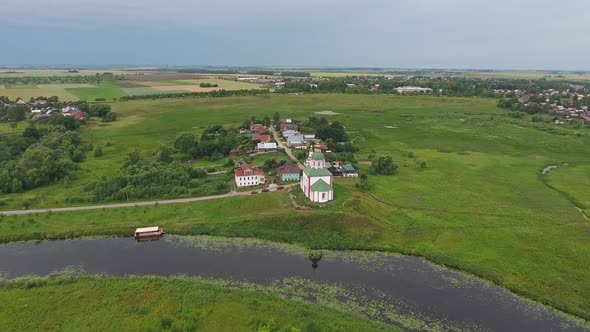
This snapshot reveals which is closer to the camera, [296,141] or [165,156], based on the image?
[165,156]

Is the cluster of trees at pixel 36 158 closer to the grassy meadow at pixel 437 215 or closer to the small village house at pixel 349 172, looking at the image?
the grassy meadow at pixel 437 215

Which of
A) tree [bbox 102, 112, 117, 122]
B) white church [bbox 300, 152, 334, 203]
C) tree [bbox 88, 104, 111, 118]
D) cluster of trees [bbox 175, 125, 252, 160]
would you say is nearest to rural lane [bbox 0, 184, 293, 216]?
white church [bbox 300, 152, 334, 203]

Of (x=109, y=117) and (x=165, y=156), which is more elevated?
(x=109, y=117)

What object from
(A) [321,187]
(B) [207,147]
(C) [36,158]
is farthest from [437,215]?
(C) [36,158]

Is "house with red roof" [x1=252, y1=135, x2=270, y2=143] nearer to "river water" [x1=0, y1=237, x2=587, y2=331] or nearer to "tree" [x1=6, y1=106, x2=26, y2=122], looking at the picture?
"river water" [x1=0, y1=237, x2=587, y2=331]

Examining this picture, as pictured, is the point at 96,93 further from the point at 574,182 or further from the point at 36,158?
the point at 574,182

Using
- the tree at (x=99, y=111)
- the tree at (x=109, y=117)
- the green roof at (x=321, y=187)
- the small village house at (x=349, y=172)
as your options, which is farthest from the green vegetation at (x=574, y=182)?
the tree at (x=99, y=111)

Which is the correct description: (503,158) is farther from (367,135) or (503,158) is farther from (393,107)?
(393,107)
